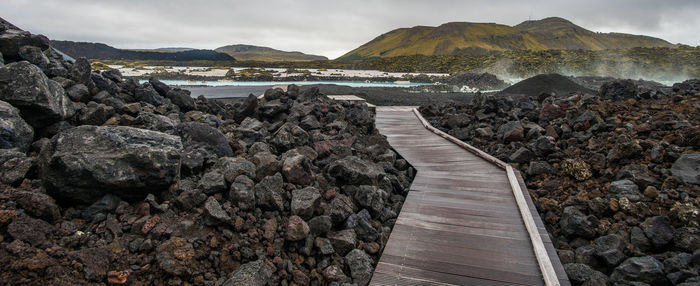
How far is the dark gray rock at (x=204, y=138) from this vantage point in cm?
534

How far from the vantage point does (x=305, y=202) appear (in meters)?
4.23

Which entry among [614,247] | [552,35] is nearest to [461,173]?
[614,247]

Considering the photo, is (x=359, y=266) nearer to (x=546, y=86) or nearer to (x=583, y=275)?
(x=583, y=275)

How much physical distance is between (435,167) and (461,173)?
0.60m

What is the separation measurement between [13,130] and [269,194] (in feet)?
10.3

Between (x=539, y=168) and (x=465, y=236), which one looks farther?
(x=539, y=168)

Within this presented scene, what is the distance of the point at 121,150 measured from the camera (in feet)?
12.1

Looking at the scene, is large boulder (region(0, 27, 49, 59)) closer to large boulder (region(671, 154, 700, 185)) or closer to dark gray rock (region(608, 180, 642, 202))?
dark gray rock (region(608, 180, 642, 202))

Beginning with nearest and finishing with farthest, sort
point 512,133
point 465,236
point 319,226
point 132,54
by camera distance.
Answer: point 319,226 < point 465,236 < point 512,133 < point 132,54

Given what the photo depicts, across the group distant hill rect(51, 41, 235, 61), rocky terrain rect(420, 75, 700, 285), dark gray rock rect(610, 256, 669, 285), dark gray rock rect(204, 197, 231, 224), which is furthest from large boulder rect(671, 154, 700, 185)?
distant hill rect(51, 41, 235, 61)

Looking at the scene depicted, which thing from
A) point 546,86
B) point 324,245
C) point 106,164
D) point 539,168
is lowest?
point 324,245

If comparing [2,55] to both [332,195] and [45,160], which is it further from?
[332,195]

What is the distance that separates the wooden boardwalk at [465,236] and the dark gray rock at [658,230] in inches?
52.2

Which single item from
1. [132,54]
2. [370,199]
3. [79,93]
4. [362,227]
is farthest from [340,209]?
[132,54]
